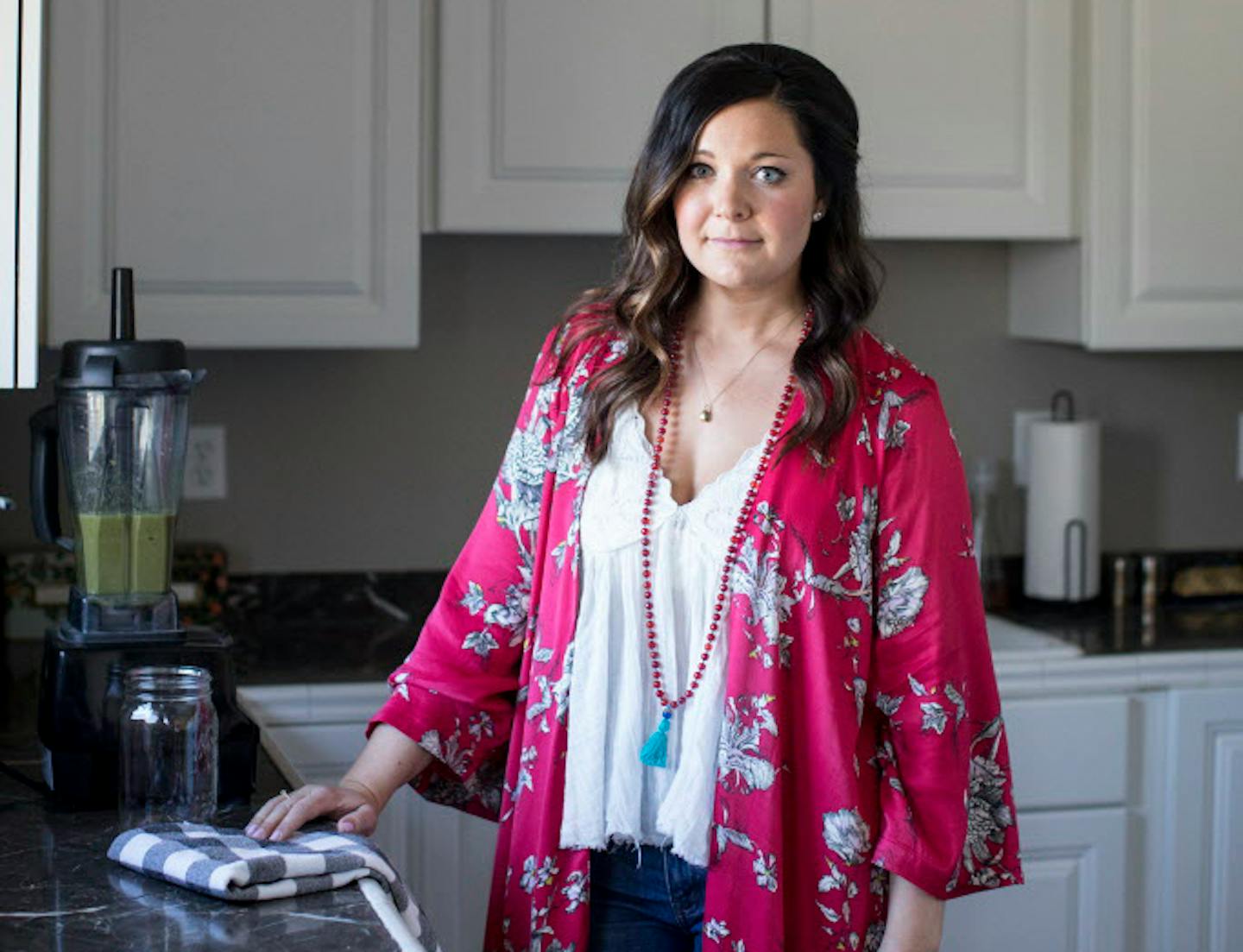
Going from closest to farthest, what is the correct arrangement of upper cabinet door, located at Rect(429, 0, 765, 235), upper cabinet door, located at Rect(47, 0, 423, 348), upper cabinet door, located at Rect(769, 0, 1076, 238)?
1. upper cabinet door, located at Rect(47, 0, 423, 348)
2. upper cabinet door, located at Rect(429, 0, 765, 235)
3. upper cabinet door, located at Rect(769, 0, 1076, 238)

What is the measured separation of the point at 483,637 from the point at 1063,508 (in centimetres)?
161

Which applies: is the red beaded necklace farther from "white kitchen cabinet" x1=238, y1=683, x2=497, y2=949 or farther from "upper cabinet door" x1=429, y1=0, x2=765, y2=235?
"upper cabinet door" x1=429, y1=0, x2=765, y2=235

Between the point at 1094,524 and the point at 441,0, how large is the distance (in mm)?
1389

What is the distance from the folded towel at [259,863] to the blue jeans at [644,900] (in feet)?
0.78

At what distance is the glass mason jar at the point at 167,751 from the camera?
1732 millimetres

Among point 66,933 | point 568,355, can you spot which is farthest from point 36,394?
point 66,933

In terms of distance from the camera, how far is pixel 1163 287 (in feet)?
9.75

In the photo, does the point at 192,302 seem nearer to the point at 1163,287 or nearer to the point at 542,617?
the point at 542,617

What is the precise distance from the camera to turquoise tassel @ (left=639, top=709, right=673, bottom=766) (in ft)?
5.70

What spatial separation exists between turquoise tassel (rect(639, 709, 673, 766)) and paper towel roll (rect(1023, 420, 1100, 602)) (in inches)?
63.5

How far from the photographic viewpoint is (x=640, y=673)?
1.75 metres

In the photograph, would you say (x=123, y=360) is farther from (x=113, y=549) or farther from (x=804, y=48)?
(x=804, y=48)

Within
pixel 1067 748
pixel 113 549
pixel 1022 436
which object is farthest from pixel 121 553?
pixel 1022 436

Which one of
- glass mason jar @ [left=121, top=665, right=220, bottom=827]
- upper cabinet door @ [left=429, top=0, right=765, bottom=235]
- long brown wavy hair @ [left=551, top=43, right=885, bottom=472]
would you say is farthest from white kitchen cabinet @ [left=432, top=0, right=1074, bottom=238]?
glass mason jar @ [left=121, top=665, right=220, bottom=827]
